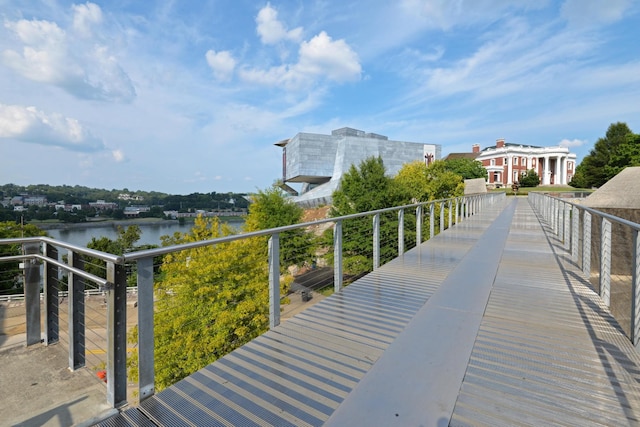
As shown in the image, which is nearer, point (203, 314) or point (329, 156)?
point (203, 314)

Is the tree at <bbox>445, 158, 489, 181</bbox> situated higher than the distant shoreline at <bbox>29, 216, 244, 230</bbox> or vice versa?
the tree at <bbox>445, 158, 489, 181</bbox>

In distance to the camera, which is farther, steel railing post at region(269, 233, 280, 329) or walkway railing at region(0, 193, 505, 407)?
steel railing post at region(269, 233, 280, 329)

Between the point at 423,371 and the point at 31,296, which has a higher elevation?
A: the point at 31,296

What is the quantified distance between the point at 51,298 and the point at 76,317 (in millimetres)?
722

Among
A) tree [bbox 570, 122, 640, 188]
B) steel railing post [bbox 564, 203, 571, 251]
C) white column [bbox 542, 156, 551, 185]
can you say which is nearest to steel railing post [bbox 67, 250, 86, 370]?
steel railing post [bbox 564, 203, 571, 251]

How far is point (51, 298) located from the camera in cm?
324

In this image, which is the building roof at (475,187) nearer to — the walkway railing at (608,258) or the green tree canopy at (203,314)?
the green tree canopy at (203,314)

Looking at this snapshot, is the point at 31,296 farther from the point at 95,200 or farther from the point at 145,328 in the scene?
the point at 95,200

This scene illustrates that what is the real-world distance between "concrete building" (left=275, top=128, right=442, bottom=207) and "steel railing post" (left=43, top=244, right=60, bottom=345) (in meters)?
49.4

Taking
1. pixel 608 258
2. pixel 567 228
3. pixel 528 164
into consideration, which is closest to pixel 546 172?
pixel 528 164

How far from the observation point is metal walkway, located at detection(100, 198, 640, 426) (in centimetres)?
194

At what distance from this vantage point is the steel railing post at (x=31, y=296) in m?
3.24

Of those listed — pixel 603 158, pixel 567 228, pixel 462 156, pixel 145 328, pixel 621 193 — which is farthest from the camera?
pixel 462 156

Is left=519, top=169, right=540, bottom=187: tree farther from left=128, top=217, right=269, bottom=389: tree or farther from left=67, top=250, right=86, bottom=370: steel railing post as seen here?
left=67, top=250, right=86, bottom=370: steel railing post
